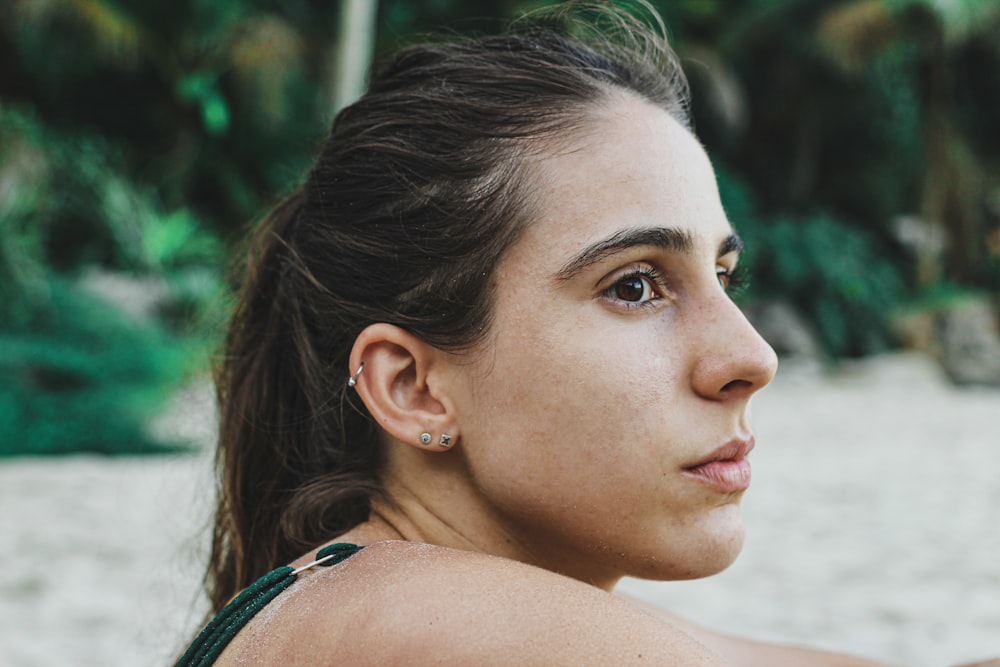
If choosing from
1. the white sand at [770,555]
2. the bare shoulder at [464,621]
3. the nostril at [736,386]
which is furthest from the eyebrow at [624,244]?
the white sand at [770,555]

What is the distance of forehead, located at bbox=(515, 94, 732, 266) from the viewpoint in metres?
1.50

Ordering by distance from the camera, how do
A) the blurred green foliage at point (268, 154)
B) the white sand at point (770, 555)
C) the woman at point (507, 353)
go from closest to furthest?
the woman at point (507, 353) → the white sand at point (770, 555) → the blurred green foliage at point (268, 154)

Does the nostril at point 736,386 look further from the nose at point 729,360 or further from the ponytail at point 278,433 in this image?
the ponytail at point 278,433

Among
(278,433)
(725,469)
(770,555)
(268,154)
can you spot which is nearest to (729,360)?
(725,469)

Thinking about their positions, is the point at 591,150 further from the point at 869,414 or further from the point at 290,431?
the point at 869,414

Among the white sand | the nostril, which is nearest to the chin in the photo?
the nostril

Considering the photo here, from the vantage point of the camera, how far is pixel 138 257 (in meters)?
11.1

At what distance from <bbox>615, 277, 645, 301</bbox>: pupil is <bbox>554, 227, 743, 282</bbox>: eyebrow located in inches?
1.9

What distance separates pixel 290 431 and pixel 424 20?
1456cm

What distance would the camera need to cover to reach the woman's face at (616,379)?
4.72ft

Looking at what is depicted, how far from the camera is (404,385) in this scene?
1598 millimetres

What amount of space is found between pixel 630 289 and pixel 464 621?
578 mm

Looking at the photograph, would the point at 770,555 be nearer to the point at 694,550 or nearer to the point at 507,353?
the point at 694,550

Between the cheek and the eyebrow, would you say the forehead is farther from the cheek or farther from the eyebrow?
the cheek
